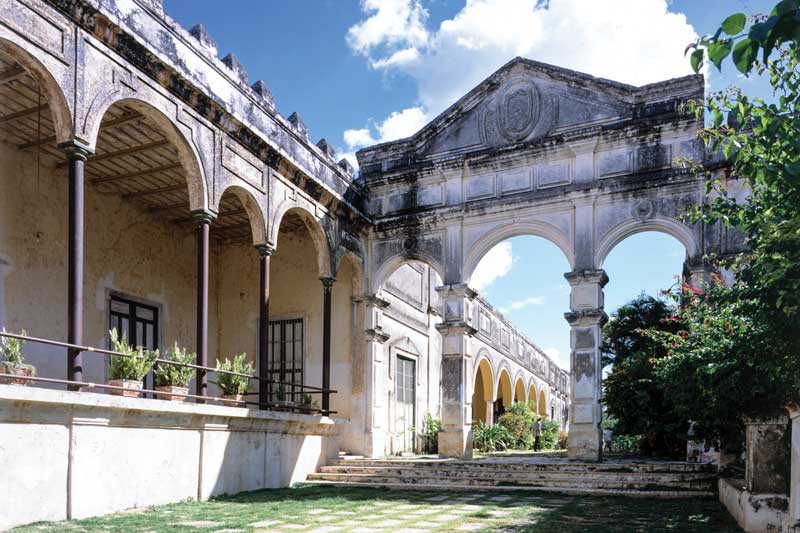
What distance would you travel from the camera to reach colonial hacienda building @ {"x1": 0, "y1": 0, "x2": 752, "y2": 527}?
8.13 m

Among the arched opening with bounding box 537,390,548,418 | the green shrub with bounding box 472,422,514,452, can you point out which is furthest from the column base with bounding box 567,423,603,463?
the arched opening with bounding box 537,390,548,418

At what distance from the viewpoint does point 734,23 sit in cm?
237

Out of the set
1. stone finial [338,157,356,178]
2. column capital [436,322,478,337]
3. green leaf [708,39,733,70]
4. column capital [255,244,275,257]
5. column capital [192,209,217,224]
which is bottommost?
column capital [436,322,478,337]

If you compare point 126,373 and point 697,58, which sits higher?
point 697,58

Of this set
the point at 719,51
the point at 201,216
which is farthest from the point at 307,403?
Result: the point at 719,51

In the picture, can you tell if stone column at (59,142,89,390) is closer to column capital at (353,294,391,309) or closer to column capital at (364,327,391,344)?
column capital at (364,327,391,344)

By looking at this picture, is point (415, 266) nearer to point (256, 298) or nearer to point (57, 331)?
point (256, 298)

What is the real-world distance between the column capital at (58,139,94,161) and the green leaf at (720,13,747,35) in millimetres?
7576

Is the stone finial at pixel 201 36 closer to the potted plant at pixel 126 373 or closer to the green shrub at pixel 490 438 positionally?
the potted plant at pixel 126 373

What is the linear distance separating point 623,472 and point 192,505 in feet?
21.3

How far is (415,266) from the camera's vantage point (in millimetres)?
18828

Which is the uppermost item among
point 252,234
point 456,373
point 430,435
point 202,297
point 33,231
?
point 252,234

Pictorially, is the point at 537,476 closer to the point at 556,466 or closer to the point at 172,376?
the point at 556,466

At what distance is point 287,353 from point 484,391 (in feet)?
34.4
